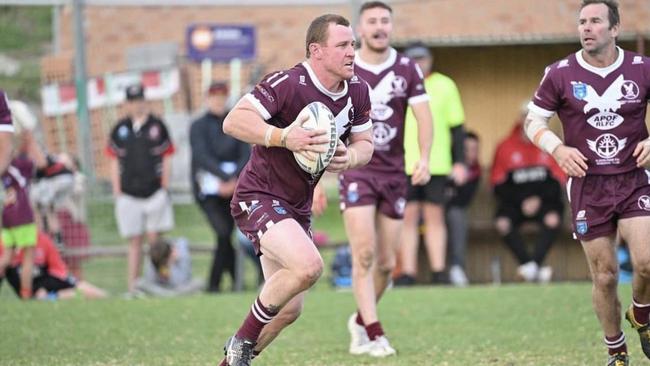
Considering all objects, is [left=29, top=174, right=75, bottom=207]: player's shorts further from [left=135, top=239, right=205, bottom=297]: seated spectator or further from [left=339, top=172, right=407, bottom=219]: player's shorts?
[left=339, top=172, right=407, bottom=219]: player's shorts

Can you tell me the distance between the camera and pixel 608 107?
703 cm

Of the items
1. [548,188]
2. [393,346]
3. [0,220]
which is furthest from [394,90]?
[548,188]

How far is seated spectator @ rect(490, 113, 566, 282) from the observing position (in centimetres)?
1412

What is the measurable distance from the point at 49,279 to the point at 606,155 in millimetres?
7559

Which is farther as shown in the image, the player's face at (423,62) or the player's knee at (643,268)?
the player's face at (423,62)

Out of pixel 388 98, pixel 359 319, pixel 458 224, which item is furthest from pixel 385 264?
pixel 458 224

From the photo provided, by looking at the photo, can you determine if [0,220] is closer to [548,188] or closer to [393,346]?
[393,346]

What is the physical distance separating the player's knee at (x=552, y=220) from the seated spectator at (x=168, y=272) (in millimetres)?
4136

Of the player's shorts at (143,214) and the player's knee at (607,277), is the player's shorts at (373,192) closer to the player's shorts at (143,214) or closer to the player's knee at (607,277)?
the player's knee at (607,277)

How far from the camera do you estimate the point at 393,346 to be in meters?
8.63

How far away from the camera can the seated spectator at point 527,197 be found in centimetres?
1412

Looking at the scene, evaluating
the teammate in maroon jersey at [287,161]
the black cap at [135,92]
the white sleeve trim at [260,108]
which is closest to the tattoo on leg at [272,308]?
the teammate in maroon jersey at [287,161]

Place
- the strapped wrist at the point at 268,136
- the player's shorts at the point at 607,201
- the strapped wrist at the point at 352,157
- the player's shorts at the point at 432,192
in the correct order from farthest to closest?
the player's shorts at the point at 432,192 → the player's shorts at the point at 607,201 → the strapped wrist at the point at 352,157 → the strapped wrist at the point at 268,136

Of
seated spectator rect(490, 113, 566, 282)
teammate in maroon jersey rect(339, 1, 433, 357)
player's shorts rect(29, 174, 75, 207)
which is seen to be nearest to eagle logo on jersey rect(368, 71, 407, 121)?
teammate in maroon jersey rect(339, 1, 433, 357)
